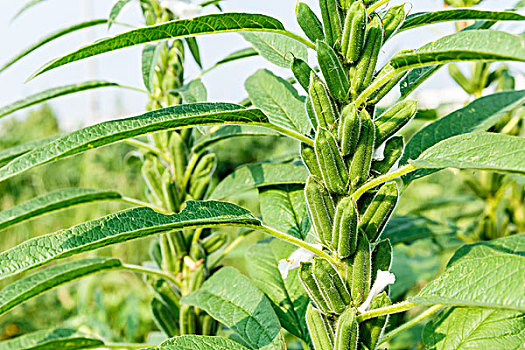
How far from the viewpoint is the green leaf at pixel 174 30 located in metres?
0.46

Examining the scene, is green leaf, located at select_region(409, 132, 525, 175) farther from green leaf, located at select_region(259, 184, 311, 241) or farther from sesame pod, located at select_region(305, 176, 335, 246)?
green leaf, located at select_region(259, 184, 311, 241)

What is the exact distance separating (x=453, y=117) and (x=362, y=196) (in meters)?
0.26

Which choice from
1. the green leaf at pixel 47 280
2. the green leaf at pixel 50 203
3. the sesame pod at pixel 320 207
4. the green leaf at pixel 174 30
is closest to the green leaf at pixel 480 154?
the sesame pod at pixel 320 207

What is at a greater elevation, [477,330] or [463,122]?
[463,122]

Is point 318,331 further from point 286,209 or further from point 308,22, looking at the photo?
point 308,22

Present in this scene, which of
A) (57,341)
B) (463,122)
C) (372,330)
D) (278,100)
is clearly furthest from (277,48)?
(57,341)

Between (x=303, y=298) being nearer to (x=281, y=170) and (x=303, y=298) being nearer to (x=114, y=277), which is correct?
(x=281, y=170)

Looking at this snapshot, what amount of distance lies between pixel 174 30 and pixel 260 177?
365 millimetres

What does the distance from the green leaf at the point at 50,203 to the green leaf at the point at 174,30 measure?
33cm

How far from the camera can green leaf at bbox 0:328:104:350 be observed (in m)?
0.75

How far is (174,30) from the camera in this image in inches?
18.5

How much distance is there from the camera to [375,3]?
576mm

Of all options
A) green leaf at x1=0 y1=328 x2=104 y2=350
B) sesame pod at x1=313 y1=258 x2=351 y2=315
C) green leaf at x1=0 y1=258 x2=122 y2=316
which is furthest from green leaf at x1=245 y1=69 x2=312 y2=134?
green leaf at x1=0 y1=328 x2=104 y2=350

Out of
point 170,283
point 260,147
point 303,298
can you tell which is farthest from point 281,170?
point 260,147
